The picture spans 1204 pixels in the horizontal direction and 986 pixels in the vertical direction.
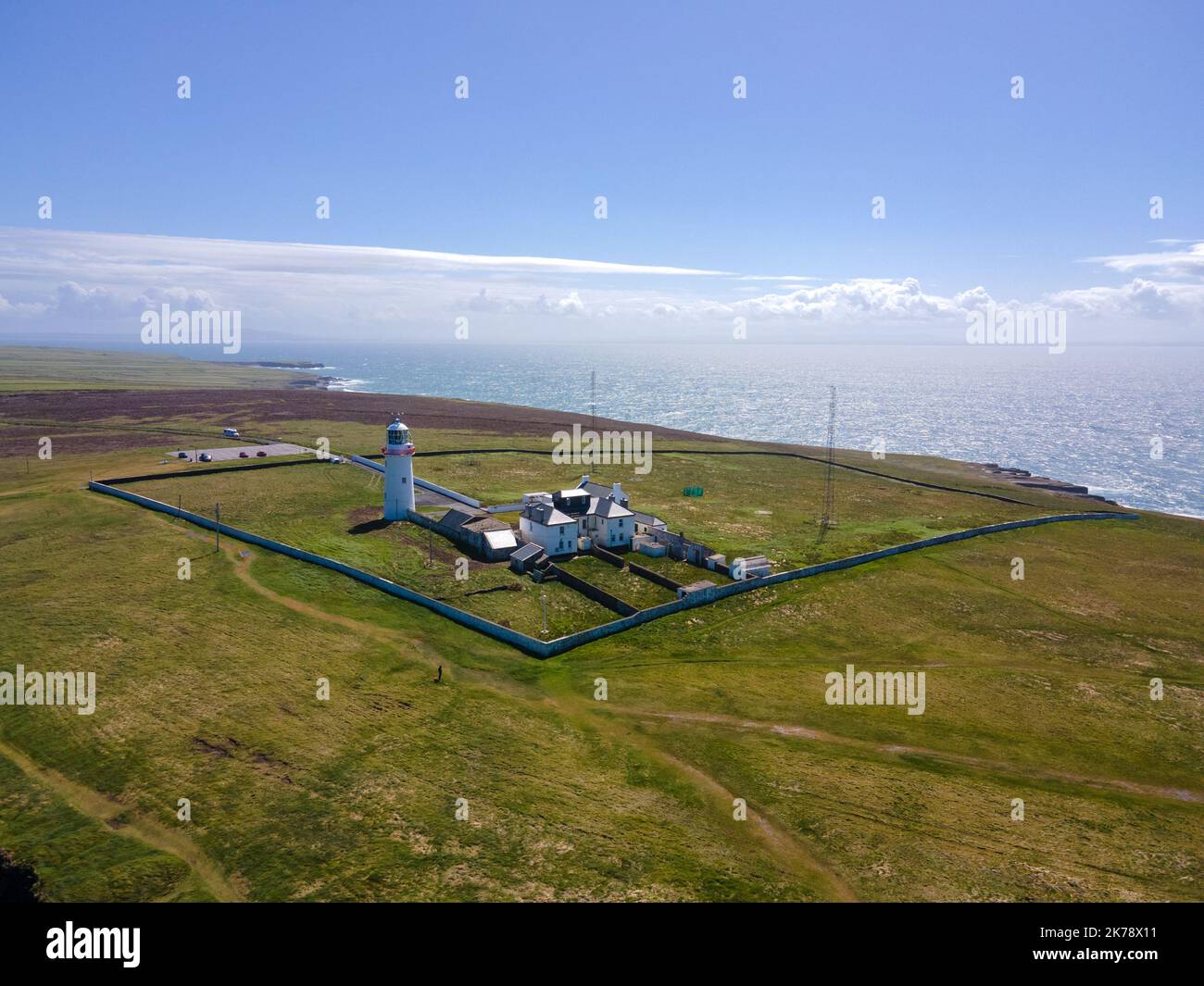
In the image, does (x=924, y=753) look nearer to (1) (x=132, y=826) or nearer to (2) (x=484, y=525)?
(1) (x=132, y=826)

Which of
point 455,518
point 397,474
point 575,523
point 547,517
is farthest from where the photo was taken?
point 397,474

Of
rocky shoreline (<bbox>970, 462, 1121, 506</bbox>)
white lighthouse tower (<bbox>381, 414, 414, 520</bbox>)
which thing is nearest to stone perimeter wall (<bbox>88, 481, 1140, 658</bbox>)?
white lighthouse tower (<bbox>381, 414, 414, 520</bbox>)

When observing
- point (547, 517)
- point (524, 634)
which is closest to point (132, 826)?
point (524, 634)

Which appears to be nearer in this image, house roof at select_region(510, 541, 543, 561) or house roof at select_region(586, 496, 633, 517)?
house roof at select_region(510, 541, 543, 561)

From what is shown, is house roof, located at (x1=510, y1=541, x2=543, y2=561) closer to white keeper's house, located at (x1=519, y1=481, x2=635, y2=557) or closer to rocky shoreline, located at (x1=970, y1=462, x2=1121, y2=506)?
white keeper's house, located at (x1=519, y1=481, x2=635, y2=557)

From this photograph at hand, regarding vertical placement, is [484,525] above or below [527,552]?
above

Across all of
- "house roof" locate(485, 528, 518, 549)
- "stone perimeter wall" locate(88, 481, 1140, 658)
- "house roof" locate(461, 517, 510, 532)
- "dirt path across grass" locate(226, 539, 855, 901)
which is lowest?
"dirt path across grass" locate(226, 539, 855, 901)
